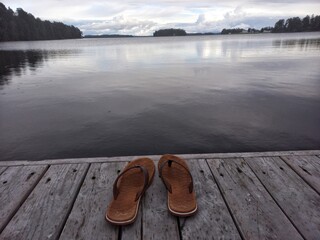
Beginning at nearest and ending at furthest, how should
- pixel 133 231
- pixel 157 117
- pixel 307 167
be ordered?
pixel 133 231 < pixel 307 167 < pixel 157 117

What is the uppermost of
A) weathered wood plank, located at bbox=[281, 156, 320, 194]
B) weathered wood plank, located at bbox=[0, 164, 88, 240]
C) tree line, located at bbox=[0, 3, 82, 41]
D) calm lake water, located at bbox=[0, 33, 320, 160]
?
tree line, located at bbox=[0, 3, 82, 41]

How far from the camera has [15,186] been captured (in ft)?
10.5

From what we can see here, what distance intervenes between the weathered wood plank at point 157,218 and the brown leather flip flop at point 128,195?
12cm

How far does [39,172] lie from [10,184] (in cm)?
40

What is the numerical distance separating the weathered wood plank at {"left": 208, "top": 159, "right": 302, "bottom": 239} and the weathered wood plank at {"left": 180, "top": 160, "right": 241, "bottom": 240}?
93mm

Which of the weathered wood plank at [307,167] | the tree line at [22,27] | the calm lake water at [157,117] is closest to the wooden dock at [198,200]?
the weathered wood plank at [307,167]

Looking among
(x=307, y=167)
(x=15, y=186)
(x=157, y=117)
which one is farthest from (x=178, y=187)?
(x=157, y=117)

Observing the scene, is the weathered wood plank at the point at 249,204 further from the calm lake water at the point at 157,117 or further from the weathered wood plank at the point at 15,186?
the calm lake water at the point at 157,117

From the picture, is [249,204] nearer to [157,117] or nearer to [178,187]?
[178,187]

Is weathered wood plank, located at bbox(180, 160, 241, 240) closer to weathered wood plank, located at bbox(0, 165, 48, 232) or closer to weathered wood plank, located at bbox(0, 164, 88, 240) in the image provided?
weathered wood plank, located at bbox(0, 164, 88, 240)

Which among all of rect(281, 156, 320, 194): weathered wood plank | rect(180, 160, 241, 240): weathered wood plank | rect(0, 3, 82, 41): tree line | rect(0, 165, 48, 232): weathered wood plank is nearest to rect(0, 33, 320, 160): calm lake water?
rect(281, 156, 320, 194): weathered wood plank

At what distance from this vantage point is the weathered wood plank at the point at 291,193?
2514mm

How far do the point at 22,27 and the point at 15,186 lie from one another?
14496 cm

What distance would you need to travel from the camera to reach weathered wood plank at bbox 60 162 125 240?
2416mm
